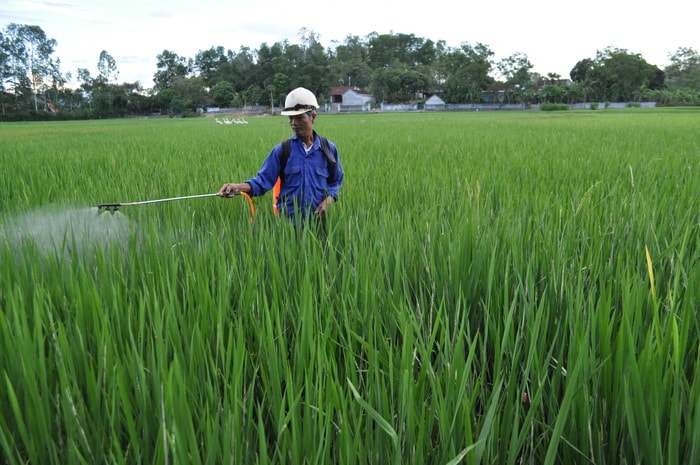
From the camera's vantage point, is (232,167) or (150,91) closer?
(232,167)

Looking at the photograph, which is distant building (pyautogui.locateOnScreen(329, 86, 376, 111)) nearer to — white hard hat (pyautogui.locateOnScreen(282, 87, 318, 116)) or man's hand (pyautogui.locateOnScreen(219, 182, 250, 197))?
white hard hat (pyautogui.locateOnScreen(282, 87, 318, 116))

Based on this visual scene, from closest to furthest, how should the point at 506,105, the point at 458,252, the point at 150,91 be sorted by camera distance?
the point at 458,252 → the point at 506,105 → the point at 150,91

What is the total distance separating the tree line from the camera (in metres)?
54.7

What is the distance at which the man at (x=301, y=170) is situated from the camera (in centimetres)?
246

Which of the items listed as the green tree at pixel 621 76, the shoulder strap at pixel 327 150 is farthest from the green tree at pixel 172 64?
the shoulder strap at pixel 327 150

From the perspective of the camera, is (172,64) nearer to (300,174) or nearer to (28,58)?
(28,58)

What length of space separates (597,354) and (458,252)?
49 centimetres

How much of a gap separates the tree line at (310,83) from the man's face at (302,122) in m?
52.4

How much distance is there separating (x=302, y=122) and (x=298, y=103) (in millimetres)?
110

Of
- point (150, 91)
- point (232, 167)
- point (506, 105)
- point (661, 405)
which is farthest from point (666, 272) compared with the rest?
point (150, 91)

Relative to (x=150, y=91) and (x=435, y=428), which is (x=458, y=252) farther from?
(x=150, y=91)

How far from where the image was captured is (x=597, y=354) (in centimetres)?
95

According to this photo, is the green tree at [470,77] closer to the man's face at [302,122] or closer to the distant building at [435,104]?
the distant building at [435,104]

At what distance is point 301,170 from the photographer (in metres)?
2.53
